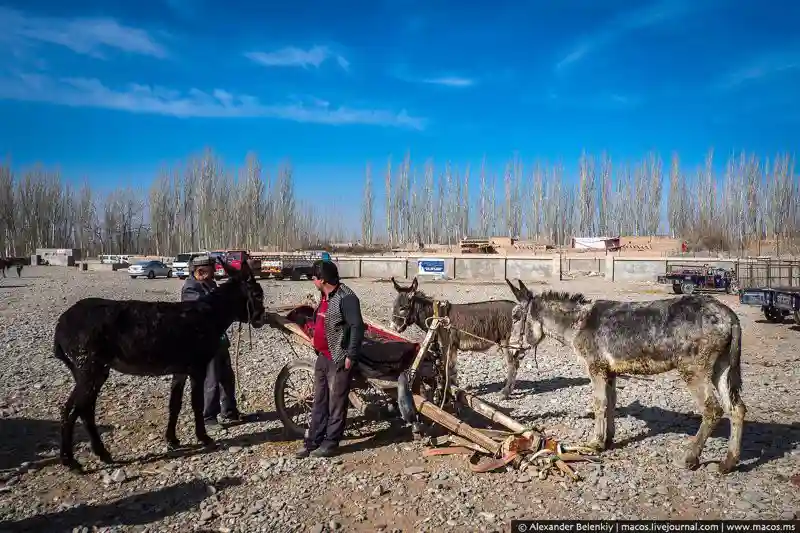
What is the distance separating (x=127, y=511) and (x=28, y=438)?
9.19ft

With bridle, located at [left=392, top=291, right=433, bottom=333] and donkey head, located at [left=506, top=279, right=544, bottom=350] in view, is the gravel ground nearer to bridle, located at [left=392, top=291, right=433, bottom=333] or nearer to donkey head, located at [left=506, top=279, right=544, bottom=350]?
donkey head, located at [left=506, top=279, right=544, bottom=350]

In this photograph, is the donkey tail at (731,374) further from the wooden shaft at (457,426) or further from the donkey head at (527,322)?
the wooden shaft at (457,426)

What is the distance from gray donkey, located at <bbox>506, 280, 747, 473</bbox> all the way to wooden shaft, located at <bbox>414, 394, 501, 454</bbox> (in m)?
1.42

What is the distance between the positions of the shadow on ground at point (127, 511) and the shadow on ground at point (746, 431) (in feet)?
16.1

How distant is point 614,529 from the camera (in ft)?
14.3

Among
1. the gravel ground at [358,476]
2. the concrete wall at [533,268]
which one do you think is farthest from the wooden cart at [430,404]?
the concrete wall at [533,268]

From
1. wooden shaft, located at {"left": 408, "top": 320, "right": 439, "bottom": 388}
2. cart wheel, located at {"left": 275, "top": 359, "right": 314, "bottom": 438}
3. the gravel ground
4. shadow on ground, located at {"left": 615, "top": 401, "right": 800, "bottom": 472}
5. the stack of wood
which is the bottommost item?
shadow on ground, located at {"left": 615, "top": 401, "right": 800, "bottom": 472}

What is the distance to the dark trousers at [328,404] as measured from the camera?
579 centimetres

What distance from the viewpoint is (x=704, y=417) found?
220 inches

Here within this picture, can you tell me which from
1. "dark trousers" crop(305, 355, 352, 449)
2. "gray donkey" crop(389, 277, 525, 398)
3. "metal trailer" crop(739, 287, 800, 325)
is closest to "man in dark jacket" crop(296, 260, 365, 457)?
"dark trousers" crop(305, 355, 352, 449)

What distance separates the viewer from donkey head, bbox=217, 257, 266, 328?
6656mm

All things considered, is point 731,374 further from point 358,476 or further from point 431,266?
point 431,266

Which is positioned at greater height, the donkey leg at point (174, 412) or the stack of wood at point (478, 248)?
the stack of wood at point (478, 248)

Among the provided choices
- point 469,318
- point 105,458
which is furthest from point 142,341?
point 469,318
